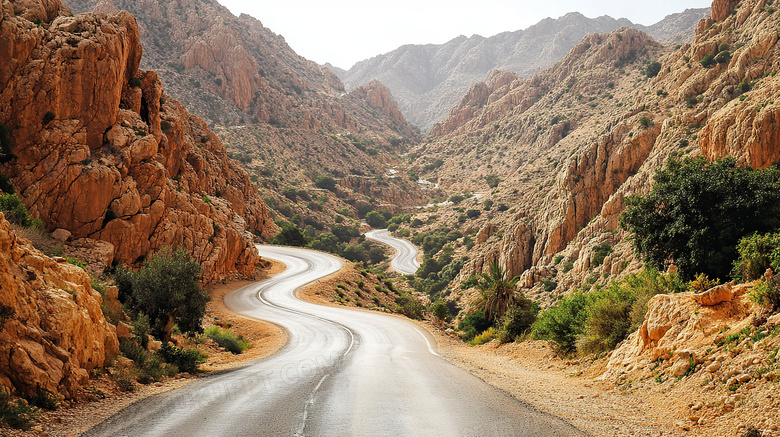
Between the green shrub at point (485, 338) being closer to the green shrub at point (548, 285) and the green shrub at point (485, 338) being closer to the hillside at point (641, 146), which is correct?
the hillside at point (641, 146)

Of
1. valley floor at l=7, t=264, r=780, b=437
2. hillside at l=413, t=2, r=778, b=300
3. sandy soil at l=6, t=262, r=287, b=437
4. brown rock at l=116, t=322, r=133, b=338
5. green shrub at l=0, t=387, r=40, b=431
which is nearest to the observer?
green shrub at l=0, t=387, r=40, b=431

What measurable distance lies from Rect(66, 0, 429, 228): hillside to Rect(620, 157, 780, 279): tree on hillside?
7375 centimetres

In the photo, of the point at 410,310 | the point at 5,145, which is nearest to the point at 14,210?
the point at 5,145

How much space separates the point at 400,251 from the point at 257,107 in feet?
204

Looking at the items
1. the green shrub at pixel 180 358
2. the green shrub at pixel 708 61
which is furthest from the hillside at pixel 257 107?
the green shrub at pixel 180 358

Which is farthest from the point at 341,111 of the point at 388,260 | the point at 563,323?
the point at 563,323

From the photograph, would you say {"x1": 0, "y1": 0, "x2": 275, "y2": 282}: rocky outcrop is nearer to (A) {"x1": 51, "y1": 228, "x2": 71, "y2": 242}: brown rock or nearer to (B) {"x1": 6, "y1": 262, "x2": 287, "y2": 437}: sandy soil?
(A) {"x1": 51, "y1": 228, "x2": 71, "y2": 242}: brown rock

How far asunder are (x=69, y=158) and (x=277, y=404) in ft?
74.6

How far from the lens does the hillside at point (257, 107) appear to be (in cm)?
10288

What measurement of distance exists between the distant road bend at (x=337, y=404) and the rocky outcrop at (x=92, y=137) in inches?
625

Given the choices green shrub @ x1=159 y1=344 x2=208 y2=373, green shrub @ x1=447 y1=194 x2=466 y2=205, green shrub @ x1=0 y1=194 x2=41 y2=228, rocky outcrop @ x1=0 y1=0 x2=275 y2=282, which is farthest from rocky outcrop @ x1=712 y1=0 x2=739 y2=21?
green shrub @ x1=447 y1=194 x2=466 y2=205

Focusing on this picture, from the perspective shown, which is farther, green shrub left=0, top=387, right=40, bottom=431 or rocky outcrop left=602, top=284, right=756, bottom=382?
rocky outcrop left=602, top=284, right=756, bottom=382

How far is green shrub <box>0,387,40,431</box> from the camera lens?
7176 mm

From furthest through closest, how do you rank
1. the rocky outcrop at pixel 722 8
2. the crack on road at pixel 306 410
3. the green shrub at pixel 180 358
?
the rocky outcrop at pixel 722 8 < the green shrub at pixel 180 358 < the crack on road at pixel 306 410
